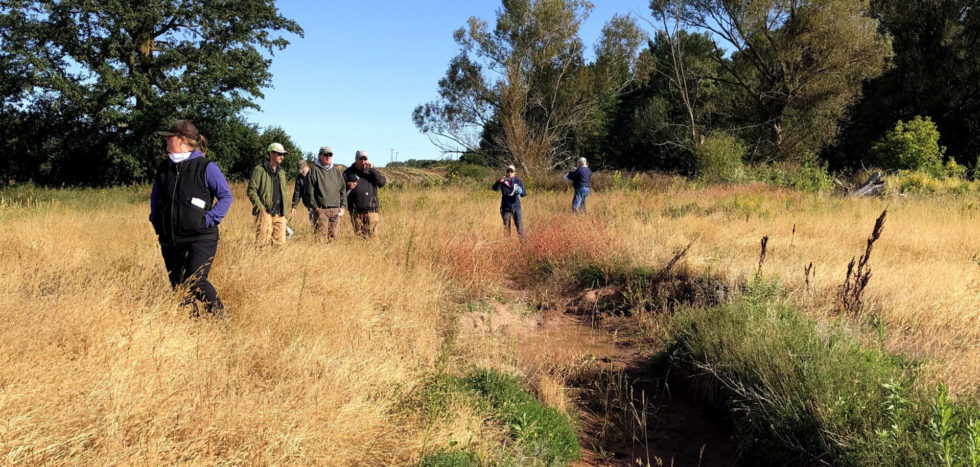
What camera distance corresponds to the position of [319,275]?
5895 millimetres

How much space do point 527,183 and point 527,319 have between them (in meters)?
15.3

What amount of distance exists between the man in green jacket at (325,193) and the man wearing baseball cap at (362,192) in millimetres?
397

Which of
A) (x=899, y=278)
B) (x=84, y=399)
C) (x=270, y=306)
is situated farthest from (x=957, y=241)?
(x=84, y=399)

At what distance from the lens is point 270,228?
24.9ft

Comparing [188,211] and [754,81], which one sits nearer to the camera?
[188,211]

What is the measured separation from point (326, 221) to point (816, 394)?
6504 millimetres

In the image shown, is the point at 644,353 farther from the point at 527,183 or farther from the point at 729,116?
the point at 729,116

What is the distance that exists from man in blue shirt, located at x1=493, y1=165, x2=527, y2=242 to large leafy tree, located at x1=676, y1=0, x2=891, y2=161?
20011mm

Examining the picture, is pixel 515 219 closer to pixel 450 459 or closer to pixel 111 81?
pixel 450 459

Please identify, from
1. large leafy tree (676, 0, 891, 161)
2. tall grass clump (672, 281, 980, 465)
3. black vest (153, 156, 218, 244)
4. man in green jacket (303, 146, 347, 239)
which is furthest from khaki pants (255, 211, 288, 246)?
large leafy tree (676, 0, 891, 161)

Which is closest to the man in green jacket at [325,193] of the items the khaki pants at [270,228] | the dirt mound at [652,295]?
the khaki pants at [270,228]

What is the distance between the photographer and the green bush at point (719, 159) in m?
20.7

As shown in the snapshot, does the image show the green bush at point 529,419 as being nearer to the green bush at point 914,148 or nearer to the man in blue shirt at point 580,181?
the man in blue shirt at point 580,181

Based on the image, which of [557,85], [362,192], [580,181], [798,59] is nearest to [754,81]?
[798,59]
